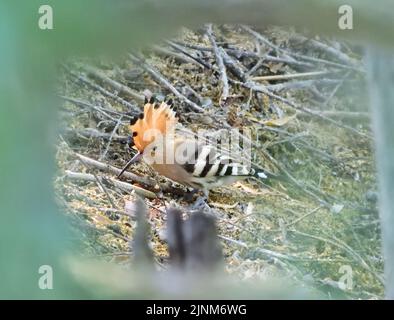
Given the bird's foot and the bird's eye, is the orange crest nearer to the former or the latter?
the bird's eye

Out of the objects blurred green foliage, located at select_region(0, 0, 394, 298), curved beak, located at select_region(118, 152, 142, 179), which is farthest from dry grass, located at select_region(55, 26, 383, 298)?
blurred green foliage, located at select_region(0, 0, 394, 298)

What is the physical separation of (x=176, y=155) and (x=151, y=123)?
102 mm

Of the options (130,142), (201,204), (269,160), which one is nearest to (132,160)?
(130,142)

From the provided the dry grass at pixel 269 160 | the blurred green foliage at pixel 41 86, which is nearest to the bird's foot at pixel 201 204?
the dry grass at pixel 269 160

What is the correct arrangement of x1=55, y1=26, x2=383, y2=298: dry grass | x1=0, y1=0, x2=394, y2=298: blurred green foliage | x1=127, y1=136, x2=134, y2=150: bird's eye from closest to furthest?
1. x1=0, y1=0, x2=394, y2=298: blurred green foliage
2. x1=55, y1=26, x2=383, y2=298: dry grass
3. x1=127, y1=136, x2=134, y2=150: bird's eye

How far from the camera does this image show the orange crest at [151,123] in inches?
38.6

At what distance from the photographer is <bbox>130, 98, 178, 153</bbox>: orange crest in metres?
0.98

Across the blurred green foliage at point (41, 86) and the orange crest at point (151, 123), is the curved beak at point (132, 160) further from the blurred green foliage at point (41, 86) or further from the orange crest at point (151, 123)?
the blurred green foliage at point (41, 86)

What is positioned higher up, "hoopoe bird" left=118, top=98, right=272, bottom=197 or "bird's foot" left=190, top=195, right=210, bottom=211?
"hoopoe bird" left=118, top=98, right=272, bottom=197

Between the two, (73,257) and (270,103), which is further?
(270,103)
